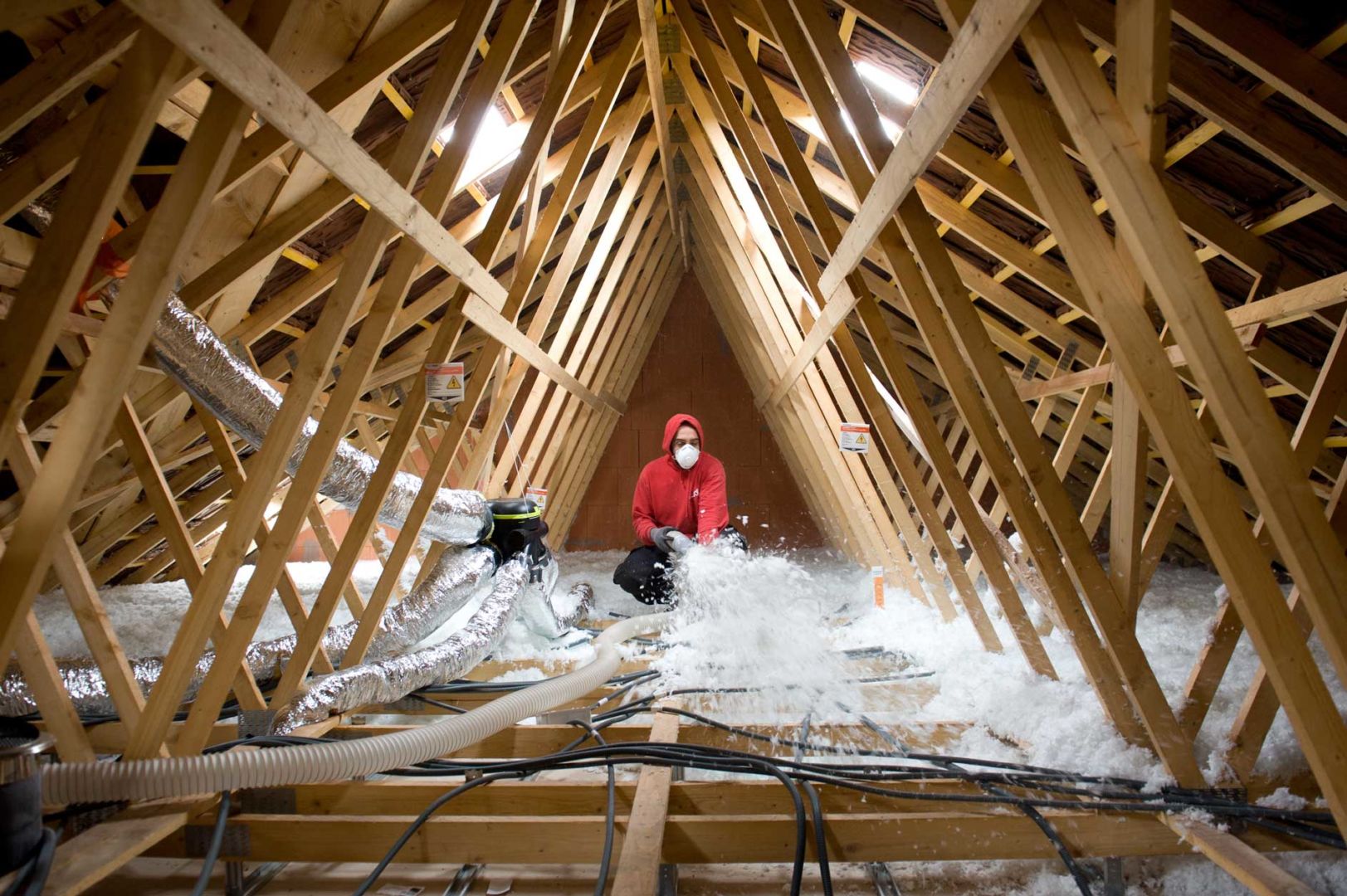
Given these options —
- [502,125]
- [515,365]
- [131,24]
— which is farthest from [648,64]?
[131,24]

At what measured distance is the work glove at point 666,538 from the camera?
17.2ft

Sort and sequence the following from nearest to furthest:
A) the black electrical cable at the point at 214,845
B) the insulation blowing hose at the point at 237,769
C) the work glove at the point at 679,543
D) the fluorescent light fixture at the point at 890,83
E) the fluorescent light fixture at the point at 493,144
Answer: the black electrical cable at the point at 214,845
the insulation blowing hose at the point at 237,769
the fluorescent light fixture at the point at 890,83
the fluorescent light fixture at the point at 493,144
the work glove at the point at 679,543

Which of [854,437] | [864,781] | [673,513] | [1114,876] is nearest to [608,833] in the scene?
[864,781]

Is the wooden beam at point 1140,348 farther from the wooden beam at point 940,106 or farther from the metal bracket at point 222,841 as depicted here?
the metal bracket at point 222,841

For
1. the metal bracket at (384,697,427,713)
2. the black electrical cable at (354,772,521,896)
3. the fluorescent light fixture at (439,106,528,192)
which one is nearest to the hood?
the fluorescent light fixture at (439,106,528,192)

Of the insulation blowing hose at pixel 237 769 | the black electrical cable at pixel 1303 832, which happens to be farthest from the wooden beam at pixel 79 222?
the black electrical cable at pixel 1303 832

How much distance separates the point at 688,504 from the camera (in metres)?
5.51

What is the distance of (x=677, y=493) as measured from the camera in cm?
555

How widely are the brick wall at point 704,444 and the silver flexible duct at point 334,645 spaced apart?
15.1 ft

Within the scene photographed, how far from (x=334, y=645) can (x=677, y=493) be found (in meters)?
2.58

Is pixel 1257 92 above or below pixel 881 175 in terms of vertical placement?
above

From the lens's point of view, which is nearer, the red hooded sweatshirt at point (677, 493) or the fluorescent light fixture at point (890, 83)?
the fluorescent light fixture at point (890, 83)

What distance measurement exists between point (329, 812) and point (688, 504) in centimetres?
350

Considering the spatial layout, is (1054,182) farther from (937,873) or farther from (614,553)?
(614,553)
